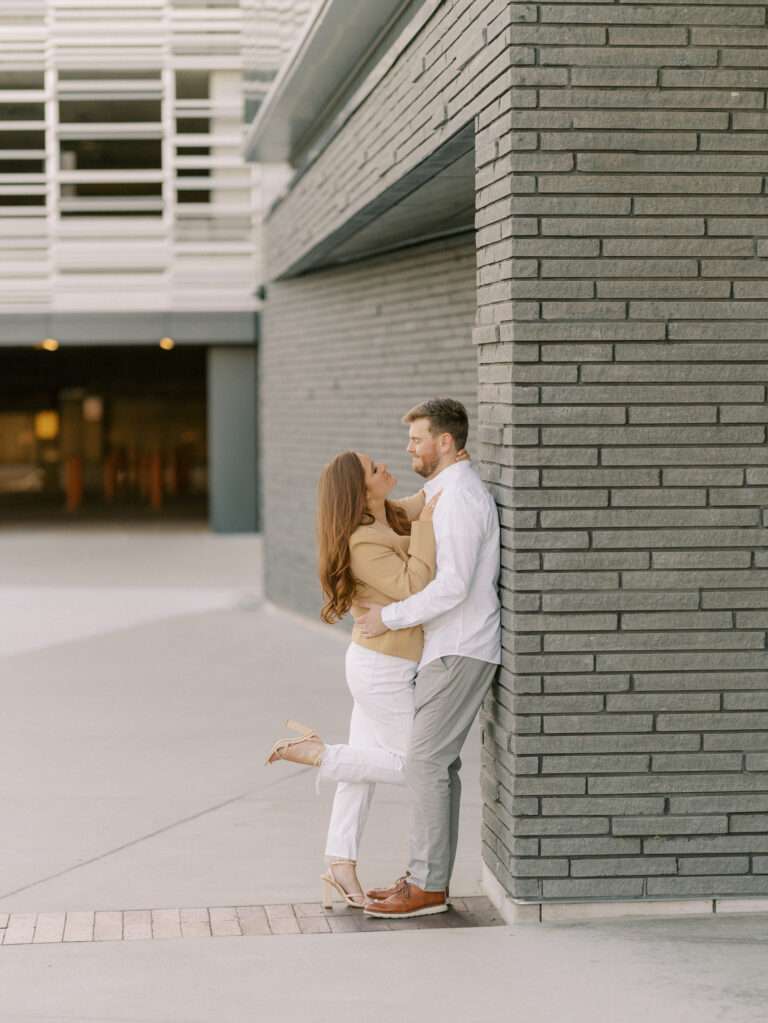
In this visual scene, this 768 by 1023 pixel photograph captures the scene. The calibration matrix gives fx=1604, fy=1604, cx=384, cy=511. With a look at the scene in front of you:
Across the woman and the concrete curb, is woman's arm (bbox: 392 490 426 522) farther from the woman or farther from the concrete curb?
the concrete curb

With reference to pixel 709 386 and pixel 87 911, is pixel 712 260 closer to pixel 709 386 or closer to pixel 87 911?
pixel 709 386

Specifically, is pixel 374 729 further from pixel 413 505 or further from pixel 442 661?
pixel 413 505

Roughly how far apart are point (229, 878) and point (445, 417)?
2.11m

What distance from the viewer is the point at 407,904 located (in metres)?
5.79

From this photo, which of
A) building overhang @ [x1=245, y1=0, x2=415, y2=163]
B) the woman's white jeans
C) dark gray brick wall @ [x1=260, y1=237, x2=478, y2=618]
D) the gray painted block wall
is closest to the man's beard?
→ the woman's white jeans

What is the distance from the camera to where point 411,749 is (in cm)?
584

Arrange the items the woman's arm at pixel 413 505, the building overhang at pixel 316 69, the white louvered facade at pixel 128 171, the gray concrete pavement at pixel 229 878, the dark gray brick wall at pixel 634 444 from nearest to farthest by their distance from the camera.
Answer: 1. the gray concrete pavement at pixel 229 878
2. the dark gray brick wall at pixel 634 444
3. the woman's arm at pixel 413 505
4. the building overhang at pixel 316 69
5. the white louvered facade at pixel 128 171

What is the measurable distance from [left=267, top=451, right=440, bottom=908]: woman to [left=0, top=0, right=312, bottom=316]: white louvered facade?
68.0 feet

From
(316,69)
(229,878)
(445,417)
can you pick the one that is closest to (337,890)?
(229,878)

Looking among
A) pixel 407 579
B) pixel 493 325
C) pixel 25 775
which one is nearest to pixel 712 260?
pixel 493 325

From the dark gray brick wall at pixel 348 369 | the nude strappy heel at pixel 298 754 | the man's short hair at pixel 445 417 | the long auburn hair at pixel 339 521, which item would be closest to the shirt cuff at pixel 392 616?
the long auburn hair at pixel 339 521

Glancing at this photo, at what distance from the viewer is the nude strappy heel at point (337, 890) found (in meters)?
5.96

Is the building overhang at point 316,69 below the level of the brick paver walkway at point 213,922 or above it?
above

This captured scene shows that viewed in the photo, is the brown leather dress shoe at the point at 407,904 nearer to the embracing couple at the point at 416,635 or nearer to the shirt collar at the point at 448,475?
the embracing couple at the point at 416,635
